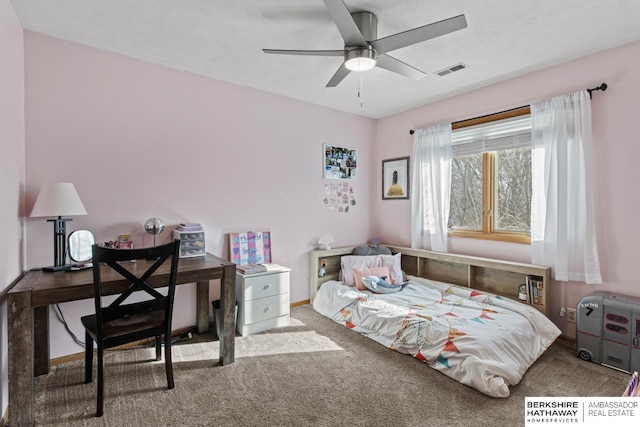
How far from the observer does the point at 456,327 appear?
2.44m

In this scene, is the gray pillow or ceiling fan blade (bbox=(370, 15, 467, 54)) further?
the gray pillow

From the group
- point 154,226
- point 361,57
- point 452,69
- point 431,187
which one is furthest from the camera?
point 431,187

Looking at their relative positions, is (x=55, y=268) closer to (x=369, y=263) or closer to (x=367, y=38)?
(x=367, y=38)

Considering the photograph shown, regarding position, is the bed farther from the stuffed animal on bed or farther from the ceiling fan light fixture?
the ceiling fan light fixture

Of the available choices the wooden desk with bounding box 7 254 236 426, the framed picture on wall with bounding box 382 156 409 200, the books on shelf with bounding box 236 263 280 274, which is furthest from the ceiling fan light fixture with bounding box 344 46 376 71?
the framed picture on wall with bounding box 382 156 409 200

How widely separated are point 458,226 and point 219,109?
2888 mm

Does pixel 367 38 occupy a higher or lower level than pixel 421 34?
higher

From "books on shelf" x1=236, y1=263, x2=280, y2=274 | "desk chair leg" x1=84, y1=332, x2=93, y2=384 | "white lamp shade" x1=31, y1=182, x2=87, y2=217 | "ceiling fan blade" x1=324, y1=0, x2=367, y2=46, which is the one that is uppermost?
→ "ceiling fan blade" x1=324, y1=0, x2=367, y2=46

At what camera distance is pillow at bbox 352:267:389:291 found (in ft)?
11.6

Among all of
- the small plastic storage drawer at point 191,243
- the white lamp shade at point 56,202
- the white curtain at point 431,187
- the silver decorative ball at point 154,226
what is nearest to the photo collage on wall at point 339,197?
the white curtain at point 431,187

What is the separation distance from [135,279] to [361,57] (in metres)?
1.95

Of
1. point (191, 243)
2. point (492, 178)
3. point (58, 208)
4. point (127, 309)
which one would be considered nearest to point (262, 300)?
point (191, 243)

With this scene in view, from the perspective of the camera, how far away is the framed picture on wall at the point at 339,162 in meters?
3.97

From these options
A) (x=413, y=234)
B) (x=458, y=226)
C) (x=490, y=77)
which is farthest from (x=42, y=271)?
(x=490, y=77)
